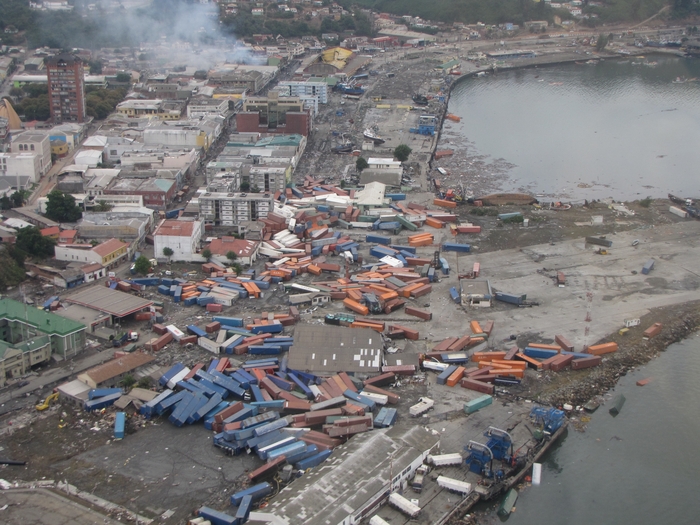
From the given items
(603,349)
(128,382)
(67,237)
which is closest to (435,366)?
(603,349)

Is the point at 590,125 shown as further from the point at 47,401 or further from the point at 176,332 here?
the point at 47,401

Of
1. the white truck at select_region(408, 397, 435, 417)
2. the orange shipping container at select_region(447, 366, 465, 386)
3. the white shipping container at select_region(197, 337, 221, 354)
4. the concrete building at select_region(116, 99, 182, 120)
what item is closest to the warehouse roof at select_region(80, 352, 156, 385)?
the white shipping container at select_region(197, 337, 221, 354)

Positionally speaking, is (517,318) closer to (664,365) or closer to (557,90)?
(664,365)

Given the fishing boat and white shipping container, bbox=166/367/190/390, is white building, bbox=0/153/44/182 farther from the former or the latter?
white shipping container, bbox=166/367/190/390

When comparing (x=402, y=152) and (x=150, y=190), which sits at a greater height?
(x=402, y=152)

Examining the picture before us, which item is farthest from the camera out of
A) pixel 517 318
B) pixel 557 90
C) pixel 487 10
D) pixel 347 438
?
pixel 487 10

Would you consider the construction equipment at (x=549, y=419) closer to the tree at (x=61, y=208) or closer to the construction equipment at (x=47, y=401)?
the construction equipment at (x=47, y=401)

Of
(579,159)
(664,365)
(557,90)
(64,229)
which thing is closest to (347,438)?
(664,365)
